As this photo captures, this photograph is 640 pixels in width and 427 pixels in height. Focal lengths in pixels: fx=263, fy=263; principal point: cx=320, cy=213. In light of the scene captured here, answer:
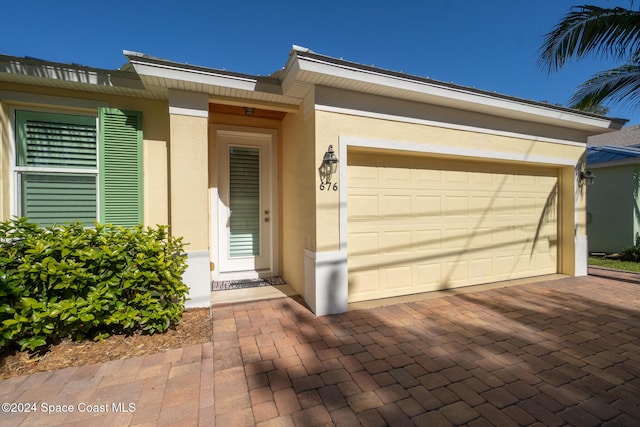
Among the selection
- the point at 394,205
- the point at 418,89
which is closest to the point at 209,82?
the point at 418,89

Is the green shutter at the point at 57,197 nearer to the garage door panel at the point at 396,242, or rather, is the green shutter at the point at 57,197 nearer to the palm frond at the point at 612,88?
the garage door panel at the point at 396,242

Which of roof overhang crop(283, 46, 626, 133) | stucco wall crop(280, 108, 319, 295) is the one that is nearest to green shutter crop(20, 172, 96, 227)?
stucco wall crop(280, 108, 319, 295)

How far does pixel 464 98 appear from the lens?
392 cm

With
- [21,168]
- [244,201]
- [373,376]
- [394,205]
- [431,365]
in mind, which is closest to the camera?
[373,376]

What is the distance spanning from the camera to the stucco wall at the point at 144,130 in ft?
10.7

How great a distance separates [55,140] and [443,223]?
5758mm

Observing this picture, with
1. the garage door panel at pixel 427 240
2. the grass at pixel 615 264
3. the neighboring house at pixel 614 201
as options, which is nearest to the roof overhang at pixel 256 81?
the garage door panel at pixel 427 240

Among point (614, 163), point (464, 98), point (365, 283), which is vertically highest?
point (464, 98)

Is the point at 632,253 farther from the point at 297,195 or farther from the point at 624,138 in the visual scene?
the point at 297,195

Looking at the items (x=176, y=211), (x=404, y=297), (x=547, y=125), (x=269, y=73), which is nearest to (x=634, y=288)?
(x=547, y=125)

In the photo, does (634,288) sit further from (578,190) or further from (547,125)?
(547,125)

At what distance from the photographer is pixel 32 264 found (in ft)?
8.06

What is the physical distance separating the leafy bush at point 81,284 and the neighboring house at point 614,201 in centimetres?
1123

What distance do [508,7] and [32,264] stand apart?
8731mm
